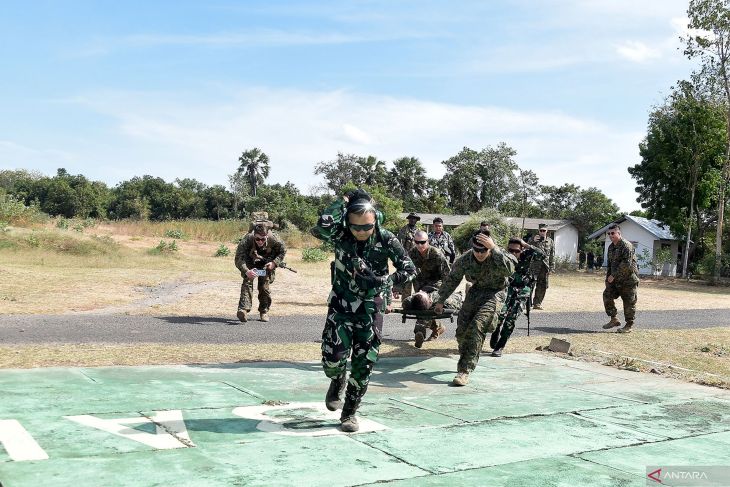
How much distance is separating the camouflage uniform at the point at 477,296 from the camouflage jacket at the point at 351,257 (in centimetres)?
255

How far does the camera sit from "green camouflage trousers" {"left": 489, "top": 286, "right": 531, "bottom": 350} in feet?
35.4

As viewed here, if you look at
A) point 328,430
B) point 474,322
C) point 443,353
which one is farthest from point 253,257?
point 328,430

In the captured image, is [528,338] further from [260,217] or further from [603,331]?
[260,217]

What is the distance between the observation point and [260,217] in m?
13.5

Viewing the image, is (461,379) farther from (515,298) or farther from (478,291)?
(515,298)

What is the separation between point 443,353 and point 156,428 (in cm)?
599

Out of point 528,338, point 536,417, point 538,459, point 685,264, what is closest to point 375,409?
point 536,417

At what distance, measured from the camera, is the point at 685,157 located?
42812 mm

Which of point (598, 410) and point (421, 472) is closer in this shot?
point (421, 472)

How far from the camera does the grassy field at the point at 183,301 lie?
31.5 ft

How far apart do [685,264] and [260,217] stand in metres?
36.5

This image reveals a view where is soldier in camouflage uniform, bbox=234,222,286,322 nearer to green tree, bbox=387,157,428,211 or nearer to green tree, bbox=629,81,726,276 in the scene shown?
green tree, bbox=629,81,726,276

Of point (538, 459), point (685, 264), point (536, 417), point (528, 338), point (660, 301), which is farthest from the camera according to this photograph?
point (685, 264)

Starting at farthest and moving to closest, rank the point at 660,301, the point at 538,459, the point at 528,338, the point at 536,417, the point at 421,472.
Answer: the point at 660,301 → the point at 528,338 → the point at 536,417 → the point at 538,459 → the point at 421,472
